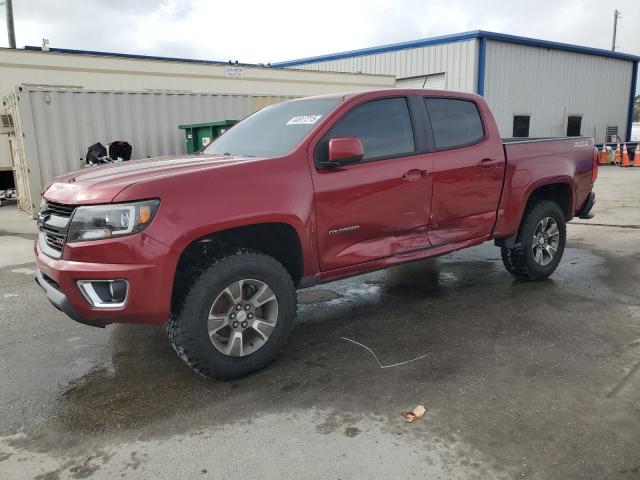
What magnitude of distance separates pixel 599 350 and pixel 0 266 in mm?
6750

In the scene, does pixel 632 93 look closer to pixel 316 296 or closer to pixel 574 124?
pixel 574 124

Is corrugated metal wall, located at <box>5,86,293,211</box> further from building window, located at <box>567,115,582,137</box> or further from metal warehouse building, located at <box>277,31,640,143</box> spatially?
building window, located at <box>567,115,582,137</box>

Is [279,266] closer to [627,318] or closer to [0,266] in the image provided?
[627,318]

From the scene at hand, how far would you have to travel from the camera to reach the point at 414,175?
4.12 meters

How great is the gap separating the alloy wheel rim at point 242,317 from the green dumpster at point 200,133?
Answer: 7661mm

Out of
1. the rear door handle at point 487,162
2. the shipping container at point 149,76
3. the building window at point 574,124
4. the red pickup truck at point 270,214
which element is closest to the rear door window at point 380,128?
the red pickup truck at point 270,214

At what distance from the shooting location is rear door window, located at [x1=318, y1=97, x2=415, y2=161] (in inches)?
154

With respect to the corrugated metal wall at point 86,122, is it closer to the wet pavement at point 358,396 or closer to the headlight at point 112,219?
the wet pavement at point 358,396

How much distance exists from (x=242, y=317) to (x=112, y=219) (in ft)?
3.28

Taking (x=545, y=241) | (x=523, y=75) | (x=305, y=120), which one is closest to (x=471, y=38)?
(x=523, y=75)

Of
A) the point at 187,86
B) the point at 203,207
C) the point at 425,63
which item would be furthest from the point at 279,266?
the point at 425,63

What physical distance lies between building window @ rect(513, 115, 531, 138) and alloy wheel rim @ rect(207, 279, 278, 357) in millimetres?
20279

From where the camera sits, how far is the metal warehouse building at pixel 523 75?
19625mm

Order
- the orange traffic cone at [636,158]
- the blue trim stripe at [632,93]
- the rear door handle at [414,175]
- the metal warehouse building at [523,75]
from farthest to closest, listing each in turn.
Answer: the blue trim stripe at [632,93] < the orange traffic cone at [636,158] < the metal warehouse building at [523,75] < the rear door handle at [414,175]
